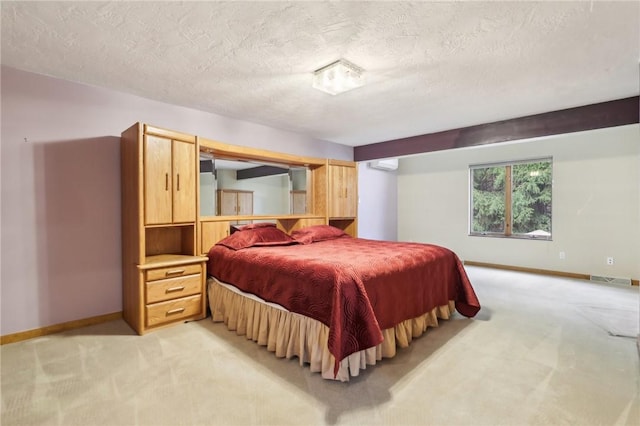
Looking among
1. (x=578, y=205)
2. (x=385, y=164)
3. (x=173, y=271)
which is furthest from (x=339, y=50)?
(x=578, y=205)

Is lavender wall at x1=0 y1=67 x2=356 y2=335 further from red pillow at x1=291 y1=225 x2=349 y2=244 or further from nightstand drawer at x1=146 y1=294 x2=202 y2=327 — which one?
red pillow at x1=291 y1=225 x2=349 y2=244

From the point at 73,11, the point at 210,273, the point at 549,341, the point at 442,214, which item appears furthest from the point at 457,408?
the point at 442,214

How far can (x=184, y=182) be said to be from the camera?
309 centimetres

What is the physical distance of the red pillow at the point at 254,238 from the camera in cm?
322

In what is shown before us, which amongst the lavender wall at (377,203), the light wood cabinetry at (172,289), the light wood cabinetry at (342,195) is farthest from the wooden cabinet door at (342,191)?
the light wood cabinetry at (172,289)

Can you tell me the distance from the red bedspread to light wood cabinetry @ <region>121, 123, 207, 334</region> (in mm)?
356

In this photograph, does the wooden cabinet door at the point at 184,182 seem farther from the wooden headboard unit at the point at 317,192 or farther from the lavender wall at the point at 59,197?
the lavender wall at the point at 59,197

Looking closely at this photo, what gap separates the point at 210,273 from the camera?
3293mm

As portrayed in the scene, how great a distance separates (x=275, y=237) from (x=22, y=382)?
2281mm

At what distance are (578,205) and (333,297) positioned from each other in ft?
16.3

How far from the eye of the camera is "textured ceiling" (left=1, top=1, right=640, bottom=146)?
5.90 feet

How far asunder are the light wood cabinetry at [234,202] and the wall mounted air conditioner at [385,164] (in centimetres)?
308

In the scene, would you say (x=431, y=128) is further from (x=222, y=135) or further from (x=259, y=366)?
(x=259, y=366)

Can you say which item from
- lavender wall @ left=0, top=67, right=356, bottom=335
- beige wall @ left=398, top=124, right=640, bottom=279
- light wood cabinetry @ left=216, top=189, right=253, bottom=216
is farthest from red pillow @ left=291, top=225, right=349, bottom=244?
beige wall @ left=398, top=124, right=640, bottom=279
